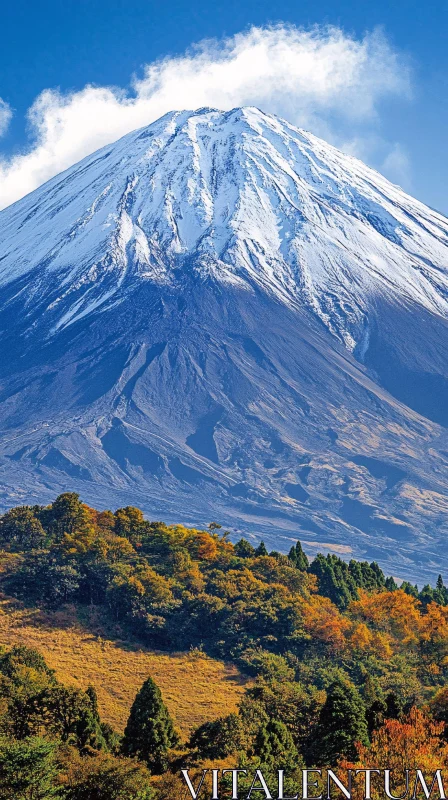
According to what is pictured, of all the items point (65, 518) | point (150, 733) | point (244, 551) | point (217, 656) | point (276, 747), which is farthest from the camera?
point (244, 551)

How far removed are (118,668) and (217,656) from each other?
6.98 m

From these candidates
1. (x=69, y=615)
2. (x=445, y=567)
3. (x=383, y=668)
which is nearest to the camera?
(x=383, y=668)

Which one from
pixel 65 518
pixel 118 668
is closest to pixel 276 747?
pixel 118 668

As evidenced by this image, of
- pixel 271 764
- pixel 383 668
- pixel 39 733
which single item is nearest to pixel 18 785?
pixel 39 733

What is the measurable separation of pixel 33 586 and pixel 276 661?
18124 mm

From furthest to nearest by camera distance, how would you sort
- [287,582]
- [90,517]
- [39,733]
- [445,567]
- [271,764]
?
[445,567] < [90,517] < [287,582] < [39,733] < [271,764]

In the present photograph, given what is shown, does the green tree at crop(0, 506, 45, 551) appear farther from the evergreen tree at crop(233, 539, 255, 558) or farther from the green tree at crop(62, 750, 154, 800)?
the green tree at crop(62, 750, 154, 800)

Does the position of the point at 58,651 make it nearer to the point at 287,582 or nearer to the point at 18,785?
the point at 287,582

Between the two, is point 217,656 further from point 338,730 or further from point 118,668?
point 338,730

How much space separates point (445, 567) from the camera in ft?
605

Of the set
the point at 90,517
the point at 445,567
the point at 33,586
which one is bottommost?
the point at 33,586

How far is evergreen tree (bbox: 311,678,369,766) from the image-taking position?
37656 mm

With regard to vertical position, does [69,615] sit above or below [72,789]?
above

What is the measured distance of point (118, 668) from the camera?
55.2 metres
